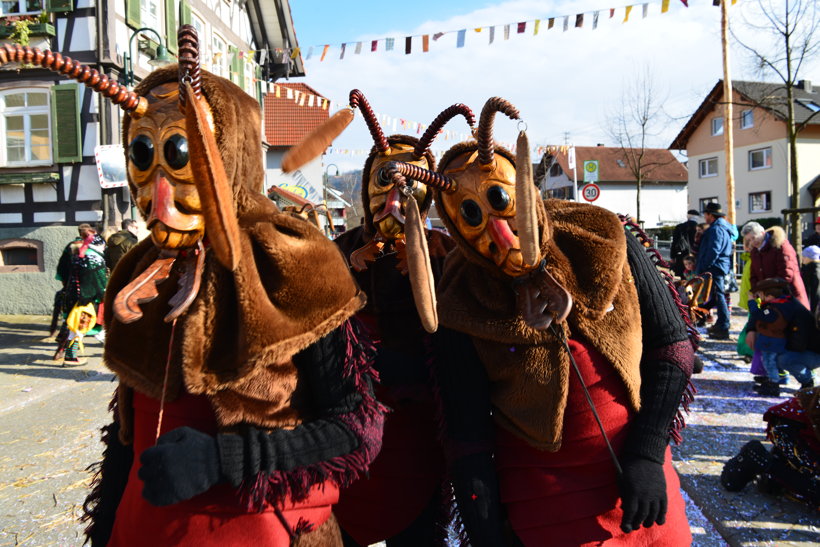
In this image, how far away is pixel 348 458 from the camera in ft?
4.50

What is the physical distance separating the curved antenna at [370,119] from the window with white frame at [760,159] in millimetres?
29902

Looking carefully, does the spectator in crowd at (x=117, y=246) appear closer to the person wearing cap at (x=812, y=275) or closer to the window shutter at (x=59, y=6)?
the window shutter at (x=59, y=6)

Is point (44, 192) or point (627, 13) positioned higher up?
point (627, 13)

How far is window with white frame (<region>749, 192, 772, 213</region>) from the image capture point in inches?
1076

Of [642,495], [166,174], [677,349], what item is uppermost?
[166,174]

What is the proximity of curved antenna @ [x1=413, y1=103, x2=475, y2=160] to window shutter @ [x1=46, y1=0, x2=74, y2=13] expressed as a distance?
947cm

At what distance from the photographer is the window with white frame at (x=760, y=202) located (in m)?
27.3

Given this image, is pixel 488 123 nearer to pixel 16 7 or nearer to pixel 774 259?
pixel 774 259

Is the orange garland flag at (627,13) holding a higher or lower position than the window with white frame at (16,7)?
lower

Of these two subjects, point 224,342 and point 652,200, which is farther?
point 652,200

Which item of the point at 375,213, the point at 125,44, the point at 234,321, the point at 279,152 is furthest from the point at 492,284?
the point at 279,152

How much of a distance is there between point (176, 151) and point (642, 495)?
136 cm

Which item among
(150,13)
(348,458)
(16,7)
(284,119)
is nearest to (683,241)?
(348,458)

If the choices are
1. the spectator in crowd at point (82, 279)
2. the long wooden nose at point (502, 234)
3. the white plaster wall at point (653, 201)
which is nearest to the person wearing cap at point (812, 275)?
the long wooden nose at point (502, 234)
